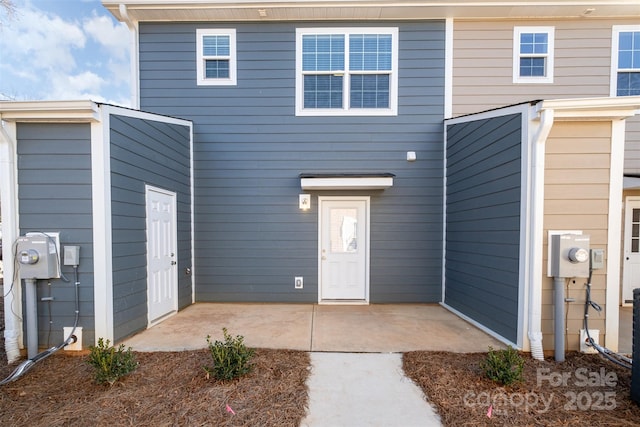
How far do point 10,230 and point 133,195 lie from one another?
1215 millimetres

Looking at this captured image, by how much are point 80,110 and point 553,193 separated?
527cm

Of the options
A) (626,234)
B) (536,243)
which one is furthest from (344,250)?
(626,234)

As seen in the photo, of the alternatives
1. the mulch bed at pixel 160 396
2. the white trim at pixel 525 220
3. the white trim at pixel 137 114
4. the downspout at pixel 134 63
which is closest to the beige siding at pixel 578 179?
the white trim at pixel 525 220

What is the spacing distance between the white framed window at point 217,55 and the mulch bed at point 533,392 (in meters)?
5.18

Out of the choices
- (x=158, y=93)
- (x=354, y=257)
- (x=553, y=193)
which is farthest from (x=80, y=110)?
(x=553, y=193)

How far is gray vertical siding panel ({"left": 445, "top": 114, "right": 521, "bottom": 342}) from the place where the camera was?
3.47m

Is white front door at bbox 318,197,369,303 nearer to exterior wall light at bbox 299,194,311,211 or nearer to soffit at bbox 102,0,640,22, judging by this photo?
exterior wall light at bbox 299,194,311,211

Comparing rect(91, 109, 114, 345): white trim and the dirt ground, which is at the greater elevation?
rect(91, 109, 114, 345): white trim

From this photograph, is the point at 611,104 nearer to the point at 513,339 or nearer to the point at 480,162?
the point at 480,162

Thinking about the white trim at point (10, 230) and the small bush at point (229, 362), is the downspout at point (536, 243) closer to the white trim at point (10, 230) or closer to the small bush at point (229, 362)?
the small bush at point (229, 362)

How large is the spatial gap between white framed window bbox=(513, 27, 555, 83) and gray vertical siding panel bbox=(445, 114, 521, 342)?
1.74 meters

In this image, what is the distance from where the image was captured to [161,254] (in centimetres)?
433

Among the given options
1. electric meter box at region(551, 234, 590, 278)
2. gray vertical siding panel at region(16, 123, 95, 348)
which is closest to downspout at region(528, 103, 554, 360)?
electric meter box at region(551, 234, 590, 278)

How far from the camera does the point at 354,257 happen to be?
5293mm
